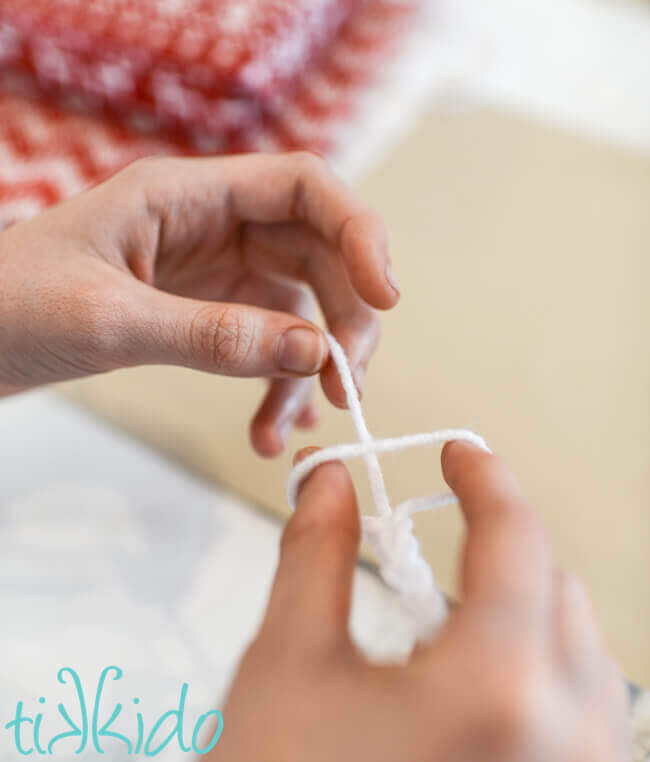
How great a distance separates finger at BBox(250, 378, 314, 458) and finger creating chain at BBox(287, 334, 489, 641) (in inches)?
9.1

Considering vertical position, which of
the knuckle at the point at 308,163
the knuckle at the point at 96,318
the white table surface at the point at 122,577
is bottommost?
the white table surface at the point at 122,577

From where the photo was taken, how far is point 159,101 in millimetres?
1027

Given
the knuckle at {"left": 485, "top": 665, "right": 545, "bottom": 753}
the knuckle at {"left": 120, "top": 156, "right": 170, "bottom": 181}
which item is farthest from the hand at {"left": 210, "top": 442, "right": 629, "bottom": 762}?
the knuckle at {"left": 120, "top": 156, "right": 170, "bottom": 181}

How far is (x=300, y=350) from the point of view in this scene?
0.47 m

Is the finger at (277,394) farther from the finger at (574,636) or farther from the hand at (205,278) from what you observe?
the finger at (574,636)

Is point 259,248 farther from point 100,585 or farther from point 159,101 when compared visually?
point 159,101

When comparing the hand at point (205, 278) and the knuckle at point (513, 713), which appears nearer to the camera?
the knuckle at point (513, 713)

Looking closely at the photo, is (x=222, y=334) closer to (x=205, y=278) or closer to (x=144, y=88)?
(x=205, y=278)

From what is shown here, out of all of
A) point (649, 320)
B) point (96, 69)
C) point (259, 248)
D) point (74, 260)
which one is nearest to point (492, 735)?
point (74, 260)

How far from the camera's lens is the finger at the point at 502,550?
28cm

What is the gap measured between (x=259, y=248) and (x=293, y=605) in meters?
0.44

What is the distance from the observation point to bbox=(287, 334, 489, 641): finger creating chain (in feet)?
1.11

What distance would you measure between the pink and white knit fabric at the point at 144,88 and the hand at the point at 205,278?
43 centimetres

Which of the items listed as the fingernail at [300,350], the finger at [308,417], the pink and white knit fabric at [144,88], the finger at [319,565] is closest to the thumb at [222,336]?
the fingernail at [300,350]
